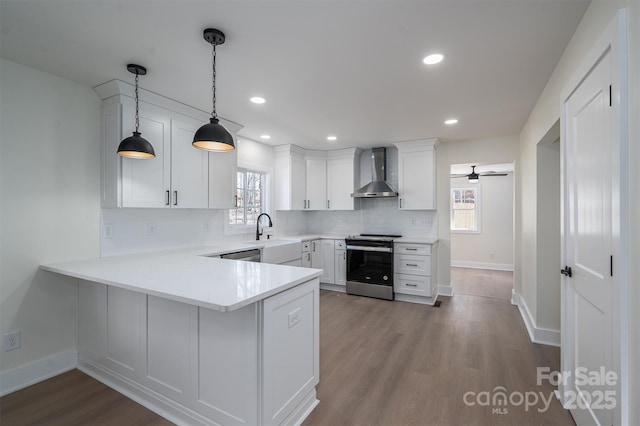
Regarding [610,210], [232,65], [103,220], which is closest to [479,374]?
[610,210]

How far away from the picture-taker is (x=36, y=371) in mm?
2307

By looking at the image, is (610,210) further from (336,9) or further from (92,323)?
(92,323)

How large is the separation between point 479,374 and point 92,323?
10.6ft

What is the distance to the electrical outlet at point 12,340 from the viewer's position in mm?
2174

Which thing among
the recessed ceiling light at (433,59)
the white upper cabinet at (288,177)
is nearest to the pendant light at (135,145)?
the recessed ceiling light at (433,59)

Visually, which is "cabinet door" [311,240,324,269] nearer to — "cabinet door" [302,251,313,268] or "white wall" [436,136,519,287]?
"cabinet door" [302,251,313,268]

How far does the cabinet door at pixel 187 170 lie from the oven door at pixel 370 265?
2440 millimetres

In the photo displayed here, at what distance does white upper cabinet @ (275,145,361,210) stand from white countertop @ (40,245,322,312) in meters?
2.57

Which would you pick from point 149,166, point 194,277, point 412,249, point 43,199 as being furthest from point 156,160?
point 412,249

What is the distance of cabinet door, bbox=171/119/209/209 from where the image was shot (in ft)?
9.78

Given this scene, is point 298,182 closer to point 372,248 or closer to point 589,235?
point 372,248

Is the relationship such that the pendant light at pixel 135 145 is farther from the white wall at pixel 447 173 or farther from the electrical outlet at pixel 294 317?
the white wall at pixel 447 173

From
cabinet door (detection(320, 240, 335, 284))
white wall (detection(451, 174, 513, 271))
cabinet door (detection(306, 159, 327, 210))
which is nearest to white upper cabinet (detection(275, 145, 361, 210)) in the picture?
cabinet door (detection(306, 159, 327, 210))

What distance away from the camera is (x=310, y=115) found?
337 centimetres
